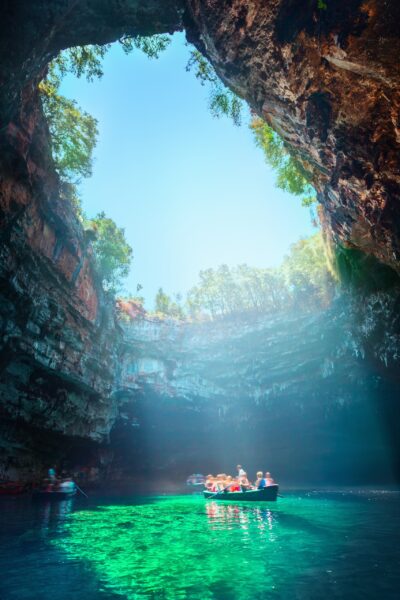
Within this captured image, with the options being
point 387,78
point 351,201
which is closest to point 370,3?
point 387,78

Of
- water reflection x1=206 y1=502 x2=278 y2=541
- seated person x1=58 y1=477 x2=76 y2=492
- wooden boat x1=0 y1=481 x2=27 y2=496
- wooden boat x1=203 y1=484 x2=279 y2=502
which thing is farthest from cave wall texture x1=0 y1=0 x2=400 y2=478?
wooden boat x1=203 y1=484 x2=279 y2=502

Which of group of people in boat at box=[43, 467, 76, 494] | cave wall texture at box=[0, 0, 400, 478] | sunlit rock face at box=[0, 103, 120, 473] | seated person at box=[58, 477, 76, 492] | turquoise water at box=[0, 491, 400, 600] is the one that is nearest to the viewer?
turquoise water at box=[0, 491, 400, 600]

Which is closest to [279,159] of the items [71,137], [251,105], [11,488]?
[251,105]

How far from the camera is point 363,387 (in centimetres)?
2417

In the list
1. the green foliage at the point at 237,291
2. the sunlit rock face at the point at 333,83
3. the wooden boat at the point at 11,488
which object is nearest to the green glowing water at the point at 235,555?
the sunlit rock face at the point at 333,83

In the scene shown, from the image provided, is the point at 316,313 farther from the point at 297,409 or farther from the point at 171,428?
the point at 171,428

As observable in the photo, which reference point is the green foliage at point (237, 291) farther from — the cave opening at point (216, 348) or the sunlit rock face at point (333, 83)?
the sunlit rock face at point (333, 83)

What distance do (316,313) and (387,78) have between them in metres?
19.1

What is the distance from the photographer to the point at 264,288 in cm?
3244

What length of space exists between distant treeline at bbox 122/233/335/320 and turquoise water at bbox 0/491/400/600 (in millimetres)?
15877

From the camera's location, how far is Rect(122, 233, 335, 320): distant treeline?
2531 cm

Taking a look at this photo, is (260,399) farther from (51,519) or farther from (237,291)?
(51,519)

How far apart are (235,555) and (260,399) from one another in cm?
2292

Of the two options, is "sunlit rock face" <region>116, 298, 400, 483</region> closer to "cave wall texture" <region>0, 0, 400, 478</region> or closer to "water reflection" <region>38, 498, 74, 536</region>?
"cave wall texture" <region>0, 0, 400, 478</region>
